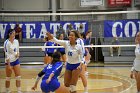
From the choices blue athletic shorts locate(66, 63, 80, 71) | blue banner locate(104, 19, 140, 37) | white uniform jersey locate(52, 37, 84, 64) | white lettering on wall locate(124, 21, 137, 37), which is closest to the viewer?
white uniform jersey locate(52, 37, 84, 64)

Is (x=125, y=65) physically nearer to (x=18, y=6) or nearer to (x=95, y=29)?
(x=95, y=29)

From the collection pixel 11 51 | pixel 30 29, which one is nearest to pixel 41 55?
pixel 30 29

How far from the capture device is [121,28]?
1485 centimetres

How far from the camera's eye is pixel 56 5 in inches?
838

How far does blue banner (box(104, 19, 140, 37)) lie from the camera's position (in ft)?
48.1

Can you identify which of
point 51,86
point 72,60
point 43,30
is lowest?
point 51,86

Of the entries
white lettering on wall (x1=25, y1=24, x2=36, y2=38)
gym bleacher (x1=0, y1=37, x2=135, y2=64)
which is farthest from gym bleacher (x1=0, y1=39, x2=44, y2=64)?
white lettering on wall (x1=25, y1=24, x2=36, y2=38)

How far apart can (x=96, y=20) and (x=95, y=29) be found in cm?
72

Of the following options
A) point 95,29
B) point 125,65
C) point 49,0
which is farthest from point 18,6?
point 125,65

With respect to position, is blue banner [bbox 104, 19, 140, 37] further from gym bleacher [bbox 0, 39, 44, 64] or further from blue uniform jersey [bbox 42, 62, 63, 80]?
blue uniform jersey [bbox 42, 62, 63, 80]

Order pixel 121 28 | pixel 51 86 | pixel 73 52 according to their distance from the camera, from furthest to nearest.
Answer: pixel 121 28 < pixel 73 52 < pixel 51 86

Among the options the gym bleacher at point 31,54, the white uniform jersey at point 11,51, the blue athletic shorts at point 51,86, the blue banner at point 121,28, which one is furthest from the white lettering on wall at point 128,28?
the blue athletic shorts at point 51,86

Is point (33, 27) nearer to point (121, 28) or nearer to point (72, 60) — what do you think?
point (121, 28)

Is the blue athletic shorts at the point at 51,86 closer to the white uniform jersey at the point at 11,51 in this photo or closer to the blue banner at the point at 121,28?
the white uniform jersey at the point at 11,51
